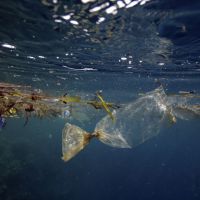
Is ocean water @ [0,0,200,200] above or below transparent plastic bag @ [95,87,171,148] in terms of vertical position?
above

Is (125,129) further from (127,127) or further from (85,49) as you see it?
(85,49)

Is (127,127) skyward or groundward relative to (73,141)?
skyward

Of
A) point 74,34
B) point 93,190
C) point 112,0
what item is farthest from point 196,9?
point 93,190

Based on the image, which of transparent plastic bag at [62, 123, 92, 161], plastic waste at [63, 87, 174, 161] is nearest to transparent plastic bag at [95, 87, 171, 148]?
plastic waste at [63, 87, 174, 161]

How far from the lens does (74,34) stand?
498 inches

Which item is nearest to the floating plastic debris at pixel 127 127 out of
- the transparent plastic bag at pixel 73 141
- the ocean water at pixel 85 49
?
the transparent plastic bag at pixel 73 141

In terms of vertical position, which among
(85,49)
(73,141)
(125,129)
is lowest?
(73,141)

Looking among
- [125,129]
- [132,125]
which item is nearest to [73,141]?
[125,129]

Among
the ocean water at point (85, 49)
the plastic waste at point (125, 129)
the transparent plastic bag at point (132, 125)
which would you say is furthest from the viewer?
the ocean water at point (85, 49)

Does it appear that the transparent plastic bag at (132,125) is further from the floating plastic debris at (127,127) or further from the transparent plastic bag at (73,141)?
the transparent plastic bag at (73,141)

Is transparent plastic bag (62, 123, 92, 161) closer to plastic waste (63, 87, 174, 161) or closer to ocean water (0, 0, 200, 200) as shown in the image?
plastic waste (63, 87, 174, 161)

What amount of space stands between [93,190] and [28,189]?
20.3 metres

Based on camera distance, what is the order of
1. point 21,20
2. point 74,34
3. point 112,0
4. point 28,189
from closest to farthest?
point 112,0 < point 21,20 < point 74,34 < point 28,189

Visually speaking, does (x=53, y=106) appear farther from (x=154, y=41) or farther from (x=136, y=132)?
(x=136, y=132)
